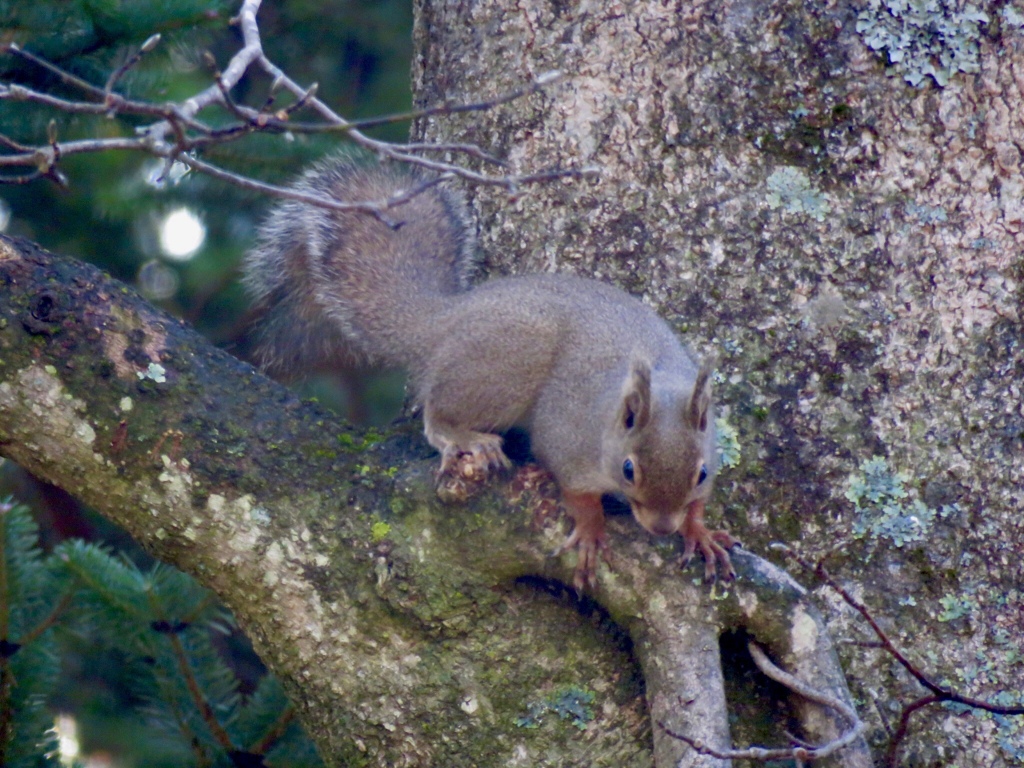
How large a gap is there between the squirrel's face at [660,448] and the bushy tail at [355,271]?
59 cm

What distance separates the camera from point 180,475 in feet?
6.49

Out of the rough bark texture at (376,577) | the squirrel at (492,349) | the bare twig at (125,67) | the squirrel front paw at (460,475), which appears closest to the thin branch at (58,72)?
Result: the bare twig at (125,67)

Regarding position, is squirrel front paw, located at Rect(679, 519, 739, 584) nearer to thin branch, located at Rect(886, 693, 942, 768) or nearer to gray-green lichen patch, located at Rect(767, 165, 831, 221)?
thin branch, located at Rect(886, 693, 942, 768)

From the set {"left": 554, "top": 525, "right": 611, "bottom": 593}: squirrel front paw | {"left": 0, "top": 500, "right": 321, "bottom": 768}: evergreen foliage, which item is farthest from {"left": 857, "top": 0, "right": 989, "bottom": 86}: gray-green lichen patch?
{"left": 0, "top": 500, "right": 321, "bottom": 768}: evergreen foliage

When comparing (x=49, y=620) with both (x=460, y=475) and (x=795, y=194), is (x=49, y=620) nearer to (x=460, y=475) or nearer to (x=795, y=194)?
(x=460, y=475)

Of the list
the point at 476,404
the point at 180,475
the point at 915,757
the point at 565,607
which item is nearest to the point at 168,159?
the point at 180,475

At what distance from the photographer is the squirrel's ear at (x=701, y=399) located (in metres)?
2.08

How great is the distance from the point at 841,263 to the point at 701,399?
382mm

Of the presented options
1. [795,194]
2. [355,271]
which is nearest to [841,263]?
[795,194]

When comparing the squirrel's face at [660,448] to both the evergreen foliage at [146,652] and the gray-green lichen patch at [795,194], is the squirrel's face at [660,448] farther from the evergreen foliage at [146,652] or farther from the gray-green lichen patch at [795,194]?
Answer: the evergreen foliage at [146,652]

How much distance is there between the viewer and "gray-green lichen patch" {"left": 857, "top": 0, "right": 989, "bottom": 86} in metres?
2.25

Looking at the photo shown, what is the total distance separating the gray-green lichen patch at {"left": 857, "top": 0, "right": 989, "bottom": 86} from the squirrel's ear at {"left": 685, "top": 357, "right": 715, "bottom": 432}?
2.28 feet

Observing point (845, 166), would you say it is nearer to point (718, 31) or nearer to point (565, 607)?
point (718, 31)

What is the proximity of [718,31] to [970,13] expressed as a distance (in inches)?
18.9
